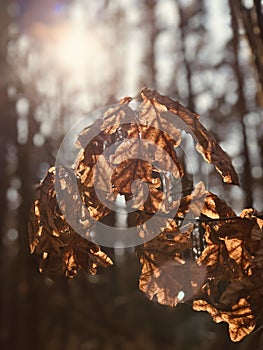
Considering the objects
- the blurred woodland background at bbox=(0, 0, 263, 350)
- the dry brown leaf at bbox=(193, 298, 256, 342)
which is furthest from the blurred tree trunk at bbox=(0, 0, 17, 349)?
the dry brown leaf at bbox=(193, 298, 256, 342)

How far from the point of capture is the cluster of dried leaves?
3.82 feet

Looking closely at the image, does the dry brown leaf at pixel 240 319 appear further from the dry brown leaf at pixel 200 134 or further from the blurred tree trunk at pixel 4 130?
the blurred tree trunk at pixel 4 130

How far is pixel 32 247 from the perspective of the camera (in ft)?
4.04

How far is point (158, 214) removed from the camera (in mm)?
1185

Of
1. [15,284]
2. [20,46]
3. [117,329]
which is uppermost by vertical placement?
[20,46]

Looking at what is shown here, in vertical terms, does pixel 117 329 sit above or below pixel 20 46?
below

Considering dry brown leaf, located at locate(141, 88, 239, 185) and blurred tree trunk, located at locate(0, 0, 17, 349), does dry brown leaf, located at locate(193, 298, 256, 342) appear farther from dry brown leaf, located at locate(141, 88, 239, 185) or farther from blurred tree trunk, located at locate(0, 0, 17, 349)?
blurred tree trunk, located at locate(0, 0, 17, 349)

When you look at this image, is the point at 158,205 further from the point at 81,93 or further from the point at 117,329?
the point at 117,329

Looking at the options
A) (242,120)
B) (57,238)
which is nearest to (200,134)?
(57,238)

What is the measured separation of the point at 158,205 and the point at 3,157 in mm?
4857

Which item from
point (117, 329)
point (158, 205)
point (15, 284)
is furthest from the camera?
point (15, 284)

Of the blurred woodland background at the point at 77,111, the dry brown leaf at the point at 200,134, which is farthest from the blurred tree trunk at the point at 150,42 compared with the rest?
the dry brown leaf at the point at 200,134

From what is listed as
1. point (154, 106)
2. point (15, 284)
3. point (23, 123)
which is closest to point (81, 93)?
point (23, 123)

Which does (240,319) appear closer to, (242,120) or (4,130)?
(242,120)
